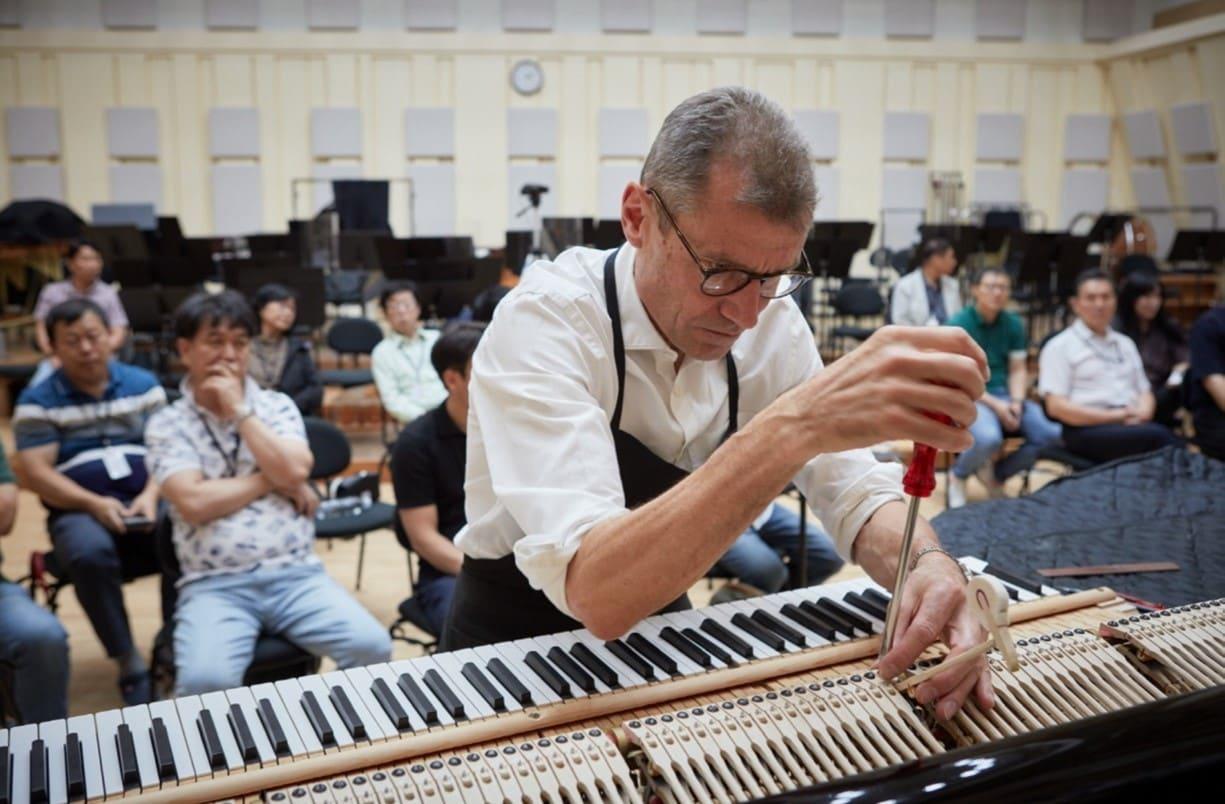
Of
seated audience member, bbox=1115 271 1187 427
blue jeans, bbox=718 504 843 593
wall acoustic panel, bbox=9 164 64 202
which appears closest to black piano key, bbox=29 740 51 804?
blue jeans, bbox=718 504 843 593

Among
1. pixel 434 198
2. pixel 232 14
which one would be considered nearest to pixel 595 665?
pixel 434 198

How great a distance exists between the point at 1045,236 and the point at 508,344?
9.14m

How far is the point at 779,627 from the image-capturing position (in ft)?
4.66

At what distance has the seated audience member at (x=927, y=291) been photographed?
8133 millimetres

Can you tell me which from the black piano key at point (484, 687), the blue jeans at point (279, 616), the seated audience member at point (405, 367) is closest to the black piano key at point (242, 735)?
the black piano key at point (484, 687)

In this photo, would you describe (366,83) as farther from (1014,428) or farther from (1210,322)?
(1210,322)

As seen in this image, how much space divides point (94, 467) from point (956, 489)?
15.4ft

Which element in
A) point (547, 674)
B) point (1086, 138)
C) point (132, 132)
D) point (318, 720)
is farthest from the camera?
point (1086, 138)

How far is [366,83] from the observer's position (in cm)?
1382

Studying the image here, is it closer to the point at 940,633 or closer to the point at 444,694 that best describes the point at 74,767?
the point at 444,694

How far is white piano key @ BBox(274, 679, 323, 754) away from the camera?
1.11m

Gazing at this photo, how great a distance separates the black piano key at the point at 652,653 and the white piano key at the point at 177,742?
0.54 metres

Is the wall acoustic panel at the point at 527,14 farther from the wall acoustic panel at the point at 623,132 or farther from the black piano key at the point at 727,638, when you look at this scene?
the black piano key at the point at 727,638

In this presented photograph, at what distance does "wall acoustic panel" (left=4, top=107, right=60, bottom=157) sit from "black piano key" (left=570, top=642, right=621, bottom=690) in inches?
578
